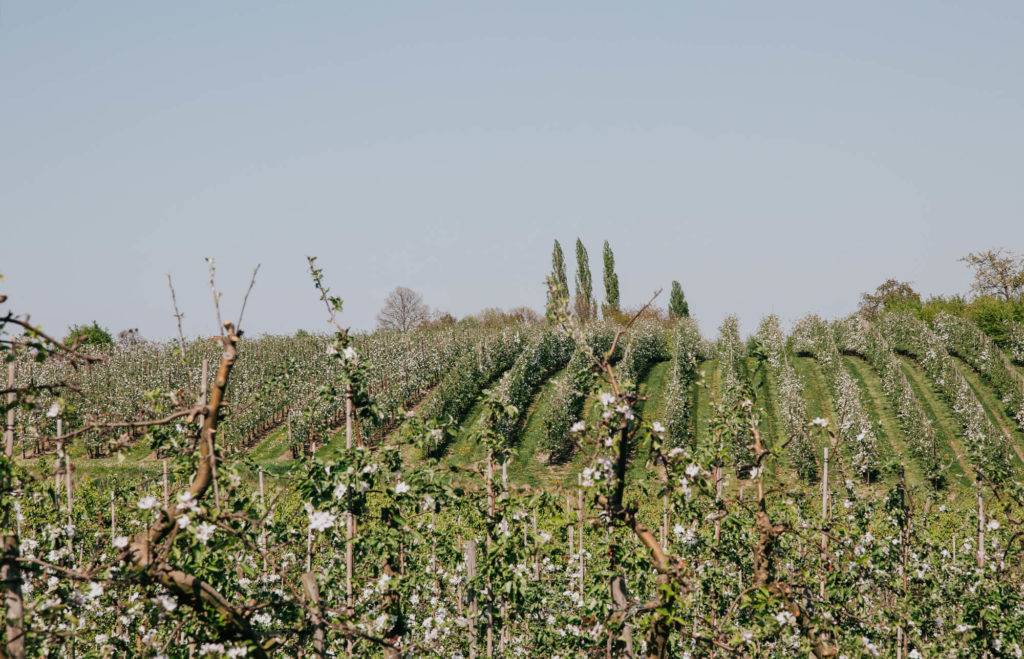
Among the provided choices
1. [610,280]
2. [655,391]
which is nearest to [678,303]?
[610,280]

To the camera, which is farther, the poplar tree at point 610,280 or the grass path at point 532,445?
the poplar tree at point 610,280

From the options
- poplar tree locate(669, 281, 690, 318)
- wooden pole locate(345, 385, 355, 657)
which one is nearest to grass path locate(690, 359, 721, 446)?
wooden pole locate(345, 385, 355, 657)

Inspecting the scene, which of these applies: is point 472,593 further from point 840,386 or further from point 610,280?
point 610,280

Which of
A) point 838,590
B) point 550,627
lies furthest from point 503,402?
point 838,590

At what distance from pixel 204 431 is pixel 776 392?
30.6 m

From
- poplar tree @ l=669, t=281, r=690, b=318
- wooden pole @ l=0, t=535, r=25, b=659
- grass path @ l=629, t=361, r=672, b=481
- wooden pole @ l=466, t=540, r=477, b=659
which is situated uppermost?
poplar tree @ l=669, t=281, r=690, b=318

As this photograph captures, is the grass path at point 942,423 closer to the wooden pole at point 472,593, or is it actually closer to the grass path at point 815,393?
the grass path at point 815,393

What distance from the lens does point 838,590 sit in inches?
291

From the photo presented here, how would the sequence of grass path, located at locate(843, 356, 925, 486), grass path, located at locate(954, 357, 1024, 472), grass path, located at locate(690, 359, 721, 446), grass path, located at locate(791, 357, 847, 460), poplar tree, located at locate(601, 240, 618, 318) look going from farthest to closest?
poplar tree, located at locate(601, 240, 618, 318)
grass path, located at locate(690, 359, 721, 446)
grass path, located at locate(791, 357, 847, 460)
grass path, located at locate(954, 357, 1024, 472)
grass path, located at locate(843, 356, 925, 486)

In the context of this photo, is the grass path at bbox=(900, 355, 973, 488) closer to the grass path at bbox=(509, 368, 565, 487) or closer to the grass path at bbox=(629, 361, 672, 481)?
the grass path at bbox=(629, 361, 672, 481)

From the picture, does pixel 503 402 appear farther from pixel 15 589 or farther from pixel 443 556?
pixel 443 556

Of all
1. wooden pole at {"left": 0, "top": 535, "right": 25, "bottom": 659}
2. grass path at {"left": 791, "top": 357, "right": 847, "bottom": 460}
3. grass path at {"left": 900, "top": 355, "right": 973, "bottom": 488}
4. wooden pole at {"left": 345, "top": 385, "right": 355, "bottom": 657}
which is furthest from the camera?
grass path at {"left": 791, "top": 357, "right": 847, "bottom": 460}

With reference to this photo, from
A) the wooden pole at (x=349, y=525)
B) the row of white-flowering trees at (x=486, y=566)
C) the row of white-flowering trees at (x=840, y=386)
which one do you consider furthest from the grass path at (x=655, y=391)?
the wooden pole at (x=349, y=525)

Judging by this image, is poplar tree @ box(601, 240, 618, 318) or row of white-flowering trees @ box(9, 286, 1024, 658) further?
poplar tree @ box(601, 240, 618, 318)
